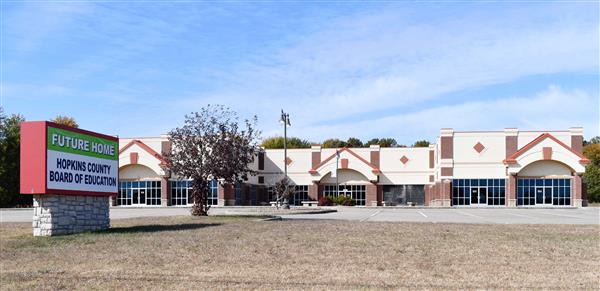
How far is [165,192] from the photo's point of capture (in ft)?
221

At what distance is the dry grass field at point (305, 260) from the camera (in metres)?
10.4

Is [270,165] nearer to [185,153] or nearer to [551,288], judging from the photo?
[185,153]

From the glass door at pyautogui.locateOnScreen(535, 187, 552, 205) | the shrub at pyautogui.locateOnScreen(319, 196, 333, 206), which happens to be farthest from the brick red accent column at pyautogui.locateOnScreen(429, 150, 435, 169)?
the shrub at pyautogui.locateOnScreen(319, 196, 333, 206)

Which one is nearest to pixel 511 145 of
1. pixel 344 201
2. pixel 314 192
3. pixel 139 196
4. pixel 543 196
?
pixel 543 196

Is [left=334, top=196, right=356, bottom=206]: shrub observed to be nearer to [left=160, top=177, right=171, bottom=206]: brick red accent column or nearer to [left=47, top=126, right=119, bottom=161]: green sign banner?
[left=160, top=177, right=171, bottom=206]: brick red accent column

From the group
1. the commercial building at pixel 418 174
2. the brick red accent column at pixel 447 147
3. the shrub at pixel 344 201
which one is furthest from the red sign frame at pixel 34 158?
the brick red accent column at pixel 447 147

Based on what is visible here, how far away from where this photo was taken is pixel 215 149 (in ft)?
93.9

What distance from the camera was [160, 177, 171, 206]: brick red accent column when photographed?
221 feet

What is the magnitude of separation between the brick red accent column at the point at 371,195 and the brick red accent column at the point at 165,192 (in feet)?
69.5

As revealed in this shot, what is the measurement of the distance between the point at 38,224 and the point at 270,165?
55320 mm

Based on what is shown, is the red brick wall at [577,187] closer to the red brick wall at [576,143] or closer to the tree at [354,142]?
the red brick wall at [576,143]

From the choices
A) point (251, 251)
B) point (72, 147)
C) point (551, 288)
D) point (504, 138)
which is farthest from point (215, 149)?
point (504, 138)

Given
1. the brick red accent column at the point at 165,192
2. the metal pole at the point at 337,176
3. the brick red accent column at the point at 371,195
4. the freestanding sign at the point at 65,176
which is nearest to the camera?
the freestanding sign at the point at 65,176

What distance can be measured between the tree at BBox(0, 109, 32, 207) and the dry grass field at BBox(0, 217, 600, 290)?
48.0 meters
